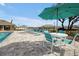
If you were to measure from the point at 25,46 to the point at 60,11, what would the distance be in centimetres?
176

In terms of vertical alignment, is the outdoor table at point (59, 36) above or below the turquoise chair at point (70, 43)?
above

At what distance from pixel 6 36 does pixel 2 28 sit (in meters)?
0.32

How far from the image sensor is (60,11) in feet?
25.7

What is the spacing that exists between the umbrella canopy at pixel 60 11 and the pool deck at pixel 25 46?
0.73 meters

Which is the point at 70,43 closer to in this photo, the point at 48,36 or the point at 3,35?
the point at 48,36

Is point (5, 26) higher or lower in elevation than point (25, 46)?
higher

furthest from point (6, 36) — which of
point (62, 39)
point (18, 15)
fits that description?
point (62, 39)

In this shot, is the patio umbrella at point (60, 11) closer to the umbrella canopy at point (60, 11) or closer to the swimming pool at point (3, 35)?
the umbrella canopy at point (60, 11)

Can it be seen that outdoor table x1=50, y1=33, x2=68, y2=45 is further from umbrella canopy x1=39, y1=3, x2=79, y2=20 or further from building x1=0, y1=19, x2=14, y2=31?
building x1=0, y1=19, x2=14, y2=31

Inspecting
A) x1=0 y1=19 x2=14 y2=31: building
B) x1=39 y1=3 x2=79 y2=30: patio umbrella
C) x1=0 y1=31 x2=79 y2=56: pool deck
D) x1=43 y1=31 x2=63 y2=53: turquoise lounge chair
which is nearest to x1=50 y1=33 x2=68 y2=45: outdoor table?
x1=43 y1=31 x2=63 y2=53: turquoise lounge chair

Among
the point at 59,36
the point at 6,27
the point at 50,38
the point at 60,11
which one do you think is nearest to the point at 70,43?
the point at 59,36

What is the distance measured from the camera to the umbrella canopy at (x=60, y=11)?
7679 mm

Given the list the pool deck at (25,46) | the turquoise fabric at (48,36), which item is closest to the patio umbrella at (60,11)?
the turquoise fabric at (48,36)

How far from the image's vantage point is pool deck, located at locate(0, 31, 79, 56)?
7.90 metres
